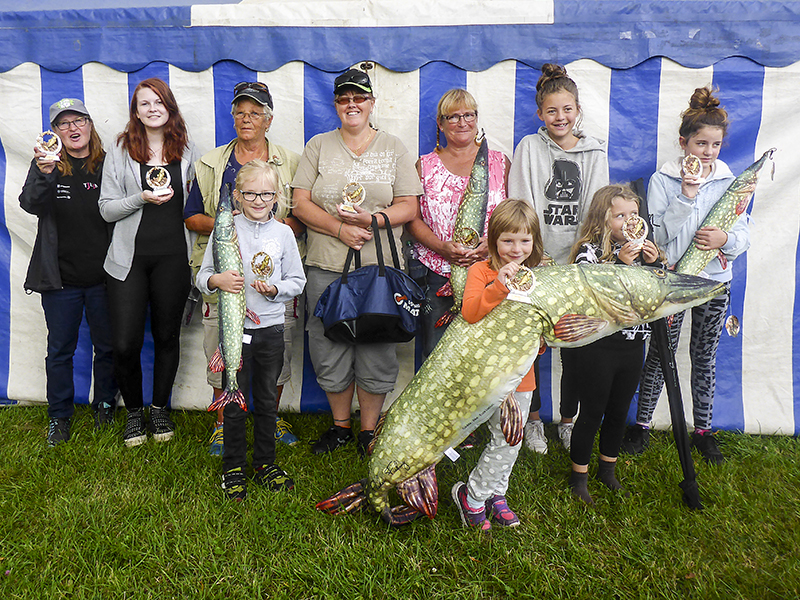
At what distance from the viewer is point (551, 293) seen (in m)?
2.29

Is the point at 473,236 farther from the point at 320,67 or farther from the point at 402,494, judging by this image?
the point at 320,67

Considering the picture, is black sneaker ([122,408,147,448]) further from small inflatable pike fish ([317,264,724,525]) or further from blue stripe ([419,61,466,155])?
blue stripe ([419,61,466,155])

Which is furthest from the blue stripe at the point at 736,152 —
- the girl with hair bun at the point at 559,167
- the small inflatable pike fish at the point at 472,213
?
the small inflatable pike fish at the point at 472,213

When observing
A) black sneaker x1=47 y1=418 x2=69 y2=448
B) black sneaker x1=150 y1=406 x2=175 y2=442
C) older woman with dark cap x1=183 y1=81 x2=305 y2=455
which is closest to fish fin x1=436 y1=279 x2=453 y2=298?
older woman with dark cap x1=183 y1=81 x2=305 y2=455

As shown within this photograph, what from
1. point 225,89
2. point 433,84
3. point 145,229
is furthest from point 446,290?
point 225,89

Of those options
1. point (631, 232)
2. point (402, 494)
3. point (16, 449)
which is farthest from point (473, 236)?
point (16, 449)

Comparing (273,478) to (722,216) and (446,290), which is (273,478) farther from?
(722,216)

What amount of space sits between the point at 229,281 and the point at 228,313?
160 millimetres

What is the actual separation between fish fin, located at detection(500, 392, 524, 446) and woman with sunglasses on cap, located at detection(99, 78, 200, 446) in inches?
89.6

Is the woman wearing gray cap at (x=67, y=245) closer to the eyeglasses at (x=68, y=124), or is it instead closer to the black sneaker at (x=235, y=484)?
the eyeglasses at (x=68, y=124)

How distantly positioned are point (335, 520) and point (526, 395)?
1.16m

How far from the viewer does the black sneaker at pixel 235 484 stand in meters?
2.90

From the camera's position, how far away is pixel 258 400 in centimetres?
297

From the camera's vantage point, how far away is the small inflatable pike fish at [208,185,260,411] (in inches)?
105
